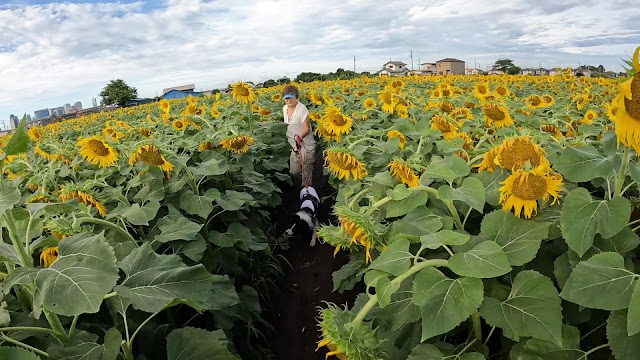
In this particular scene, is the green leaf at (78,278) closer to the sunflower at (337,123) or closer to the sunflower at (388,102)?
the sunflower at (337,123)

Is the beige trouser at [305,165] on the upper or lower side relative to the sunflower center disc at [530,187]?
lower

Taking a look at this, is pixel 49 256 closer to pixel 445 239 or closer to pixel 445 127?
pixel 445 239

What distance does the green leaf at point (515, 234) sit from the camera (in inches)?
50.1

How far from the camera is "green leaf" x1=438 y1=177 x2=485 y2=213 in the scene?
1.48m

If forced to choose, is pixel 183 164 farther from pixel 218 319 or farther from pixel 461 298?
pixel 461 298

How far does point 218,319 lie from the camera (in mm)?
2912

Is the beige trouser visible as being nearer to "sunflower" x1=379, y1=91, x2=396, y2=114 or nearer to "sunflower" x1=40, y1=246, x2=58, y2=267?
"sunflower" x1=379, y1=91, x2=396, y2=114

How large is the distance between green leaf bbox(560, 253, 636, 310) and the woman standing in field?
5.65 metres

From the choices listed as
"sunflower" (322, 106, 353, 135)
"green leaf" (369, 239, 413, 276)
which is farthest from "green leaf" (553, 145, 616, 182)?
"sunflower" (322, 106, 353, 135)

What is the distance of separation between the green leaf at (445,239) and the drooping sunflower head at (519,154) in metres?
0.38

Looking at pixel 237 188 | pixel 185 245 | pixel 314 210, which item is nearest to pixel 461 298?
pixel 185 245

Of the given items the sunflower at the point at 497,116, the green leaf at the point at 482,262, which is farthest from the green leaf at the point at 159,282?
the sunflower at the point at 497,116

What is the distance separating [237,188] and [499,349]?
2998 millimetres

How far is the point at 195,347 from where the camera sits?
166 centimetres
